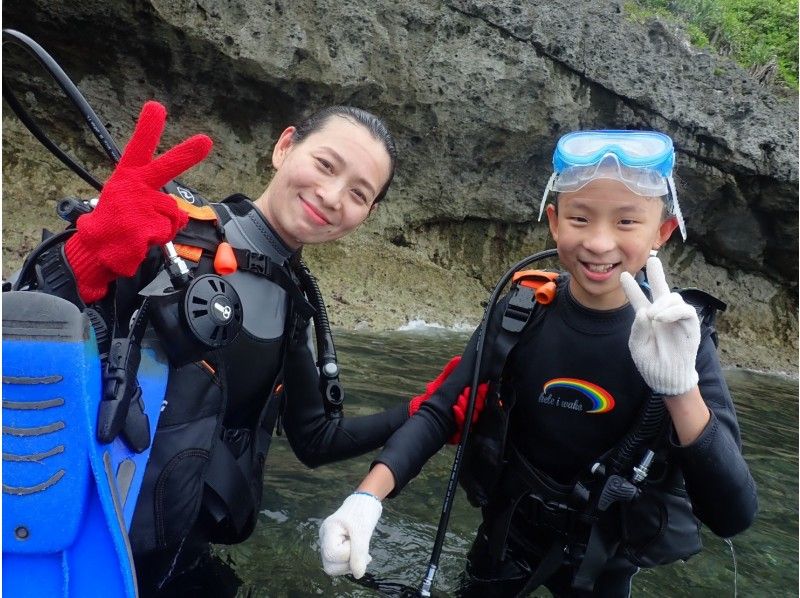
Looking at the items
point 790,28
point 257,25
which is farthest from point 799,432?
point 790,28

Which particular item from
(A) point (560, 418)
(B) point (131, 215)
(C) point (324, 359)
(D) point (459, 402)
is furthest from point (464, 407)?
(B) point (131, 215)

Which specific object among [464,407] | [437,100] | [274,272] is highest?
[437,100]

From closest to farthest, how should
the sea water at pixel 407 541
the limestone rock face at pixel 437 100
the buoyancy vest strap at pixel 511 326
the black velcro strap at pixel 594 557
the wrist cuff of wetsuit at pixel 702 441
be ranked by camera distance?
the wrist cuff of wetsuit at pixel 702 441 → the black velcro strap at pixel 594 557 → the buoyancy vest strap at pixel 511 326 → the sea water at pixel 407 541 → the limestone rock face at pixel 437 100

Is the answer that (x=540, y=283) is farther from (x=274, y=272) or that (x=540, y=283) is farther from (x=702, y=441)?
(x=274, y=272)

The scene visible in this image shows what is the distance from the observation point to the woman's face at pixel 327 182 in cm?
192

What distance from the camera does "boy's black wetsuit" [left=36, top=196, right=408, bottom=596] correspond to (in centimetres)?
160

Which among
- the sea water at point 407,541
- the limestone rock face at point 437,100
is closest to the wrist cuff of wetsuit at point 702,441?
the sea water at point 407,541

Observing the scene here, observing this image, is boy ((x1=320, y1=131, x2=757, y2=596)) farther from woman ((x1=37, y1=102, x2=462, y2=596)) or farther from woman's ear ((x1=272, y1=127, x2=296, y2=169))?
woman's ear ((x1=272, y1=127, x2=296, y2=169))

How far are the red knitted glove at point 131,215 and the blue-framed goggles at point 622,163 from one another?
113 cm

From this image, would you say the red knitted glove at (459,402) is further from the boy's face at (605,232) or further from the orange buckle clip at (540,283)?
the boy's face at (605,232)

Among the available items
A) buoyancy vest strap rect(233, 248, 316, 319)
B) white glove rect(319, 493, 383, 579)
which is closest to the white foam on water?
buoyancy vest strap rect(233, 248, 316, 319)

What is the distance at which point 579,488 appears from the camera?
1909mm

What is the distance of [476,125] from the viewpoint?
912 cm

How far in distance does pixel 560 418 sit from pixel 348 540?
35.3 inches
